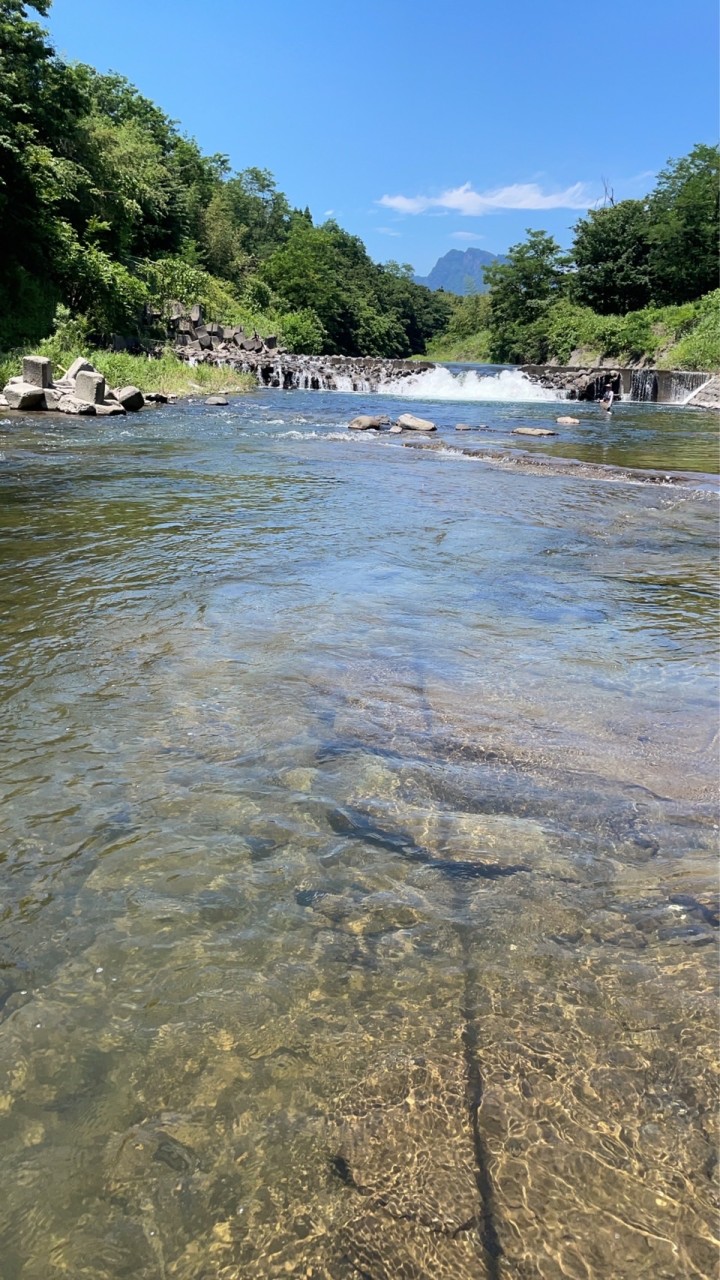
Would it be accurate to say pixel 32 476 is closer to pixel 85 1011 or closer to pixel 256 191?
pixel 85 1011

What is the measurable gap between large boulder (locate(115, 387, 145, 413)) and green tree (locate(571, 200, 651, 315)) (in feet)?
129

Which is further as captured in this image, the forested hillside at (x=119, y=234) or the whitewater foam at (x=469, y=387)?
the whitewater foam at (x=469, y=387)

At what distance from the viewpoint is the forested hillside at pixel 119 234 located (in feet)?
74.0

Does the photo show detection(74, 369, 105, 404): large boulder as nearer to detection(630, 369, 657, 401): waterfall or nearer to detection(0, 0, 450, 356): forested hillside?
detection(0, 0, 450, 356): forested hillside

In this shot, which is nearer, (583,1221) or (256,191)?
(583,1221)

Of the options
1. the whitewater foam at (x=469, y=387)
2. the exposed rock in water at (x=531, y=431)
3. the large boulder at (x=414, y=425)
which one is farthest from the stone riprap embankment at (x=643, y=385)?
the large boulder at (x=414, y=425)

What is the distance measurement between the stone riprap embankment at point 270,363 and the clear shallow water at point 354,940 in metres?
29.8

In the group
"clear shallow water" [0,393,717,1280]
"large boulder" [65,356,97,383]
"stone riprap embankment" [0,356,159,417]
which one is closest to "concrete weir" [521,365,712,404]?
"stone riprap embankment" [0,356,159,417]

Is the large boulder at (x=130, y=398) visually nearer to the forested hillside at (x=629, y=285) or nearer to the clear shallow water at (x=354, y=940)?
the clear shallow water at (x=354, y=940)

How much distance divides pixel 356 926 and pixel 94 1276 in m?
0.94

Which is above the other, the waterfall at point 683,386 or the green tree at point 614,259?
the green tree at point 614,259

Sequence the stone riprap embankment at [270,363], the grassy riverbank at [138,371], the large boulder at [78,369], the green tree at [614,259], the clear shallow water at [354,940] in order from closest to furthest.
Answer: 1. the clear shallow water at [354,940]
2. the large boulder at [78,369]
3. the grassy riverbank at [138,371]
4. the stone riprap embankment at [270,363]
5. the green tree at [614,259]

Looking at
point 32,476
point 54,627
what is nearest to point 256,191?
point 32,476

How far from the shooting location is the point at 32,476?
932 centimetres
